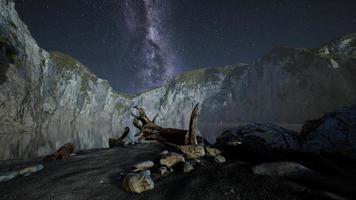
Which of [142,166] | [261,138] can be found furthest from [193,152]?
[261,138]

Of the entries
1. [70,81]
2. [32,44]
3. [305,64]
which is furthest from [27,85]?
[305,64]

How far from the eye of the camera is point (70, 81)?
303ft

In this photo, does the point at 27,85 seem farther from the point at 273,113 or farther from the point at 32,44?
the point at 273,113

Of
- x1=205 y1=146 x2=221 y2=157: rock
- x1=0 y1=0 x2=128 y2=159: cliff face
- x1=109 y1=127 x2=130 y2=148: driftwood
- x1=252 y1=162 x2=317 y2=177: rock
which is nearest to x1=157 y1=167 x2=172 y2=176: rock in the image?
x1=205 y1=146 x2=221 y2=157: rock

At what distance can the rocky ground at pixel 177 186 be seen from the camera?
294cm

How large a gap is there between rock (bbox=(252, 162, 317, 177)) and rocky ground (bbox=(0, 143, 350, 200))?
0.53 feet

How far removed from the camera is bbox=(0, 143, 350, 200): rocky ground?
2939 millimetres

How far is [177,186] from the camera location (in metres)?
3.68

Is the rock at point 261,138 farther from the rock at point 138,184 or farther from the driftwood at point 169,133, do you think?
the rock at point 138,184

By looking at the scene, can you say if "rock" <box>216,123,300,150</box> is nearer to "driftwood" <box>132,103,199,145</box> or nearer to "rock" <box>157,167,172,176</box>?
"driftwood" <box>132,103,199,145</box>

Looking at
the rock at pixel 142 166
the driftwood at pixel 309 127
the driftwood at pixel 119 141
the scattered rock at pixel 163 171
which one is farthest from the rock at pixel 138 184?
the driftwood at pixel 119 141

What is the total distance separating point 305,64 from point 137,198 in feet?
291

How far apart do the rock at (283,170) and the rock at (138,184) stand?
2.08 m

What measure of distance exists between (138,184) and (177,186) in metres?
0.78
